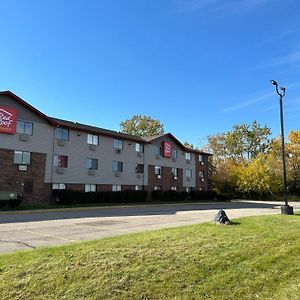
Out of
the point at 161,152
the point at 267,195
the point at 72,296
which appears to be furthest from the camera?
the point at 267,195

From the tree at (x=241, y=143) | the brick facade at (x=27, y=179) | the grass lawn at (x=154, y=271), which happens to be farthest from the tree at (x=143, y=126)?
the grass lawn at (x=154, y=271)

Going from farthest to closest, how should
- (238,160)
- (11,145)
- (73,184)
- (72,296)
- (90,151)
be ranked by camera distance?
(238,160) < (90,151) < (73,184) < (11,145) < (72,296)

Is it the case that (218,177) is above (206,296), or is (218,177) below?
above

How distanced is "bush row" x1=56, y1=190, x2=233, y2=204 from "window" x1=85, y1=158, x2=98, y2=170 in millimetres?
2898

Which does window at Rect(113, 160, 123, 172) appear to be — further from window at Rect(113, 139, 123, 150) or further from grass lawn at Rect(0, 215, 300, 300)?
grass lawn at Rect(0, 215, 300, 300)

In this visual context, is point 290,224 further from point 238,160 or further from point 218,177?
point 238,160

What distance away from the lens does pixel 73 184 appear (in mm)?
33031

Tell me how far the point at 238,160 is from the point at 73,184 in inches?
1631

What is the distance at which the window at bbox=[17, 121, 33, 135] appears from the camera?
29.3m

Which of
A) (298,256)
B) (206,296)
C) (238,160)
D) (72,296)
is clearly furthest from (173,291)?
(238,160)

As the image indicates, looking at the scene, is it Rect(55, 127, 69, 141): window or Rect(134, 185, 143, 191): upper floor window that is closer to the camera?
Rect(55, 127, 69, 141): window

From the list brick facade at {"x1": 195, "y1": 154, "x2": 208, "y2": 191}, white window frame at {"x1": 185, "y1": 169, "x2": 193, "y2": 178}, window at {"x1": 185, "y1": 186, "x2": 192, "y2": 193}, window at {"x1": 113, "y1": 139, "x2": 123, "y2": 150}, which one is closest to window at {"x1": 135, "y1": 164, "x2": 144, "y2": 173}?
window at {"x1": 113, "y1": 139, "x2": 123, "y2": 150}

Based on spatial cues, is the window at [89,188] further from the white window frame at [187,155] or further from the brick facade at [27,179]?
the white window frame at [187,155]

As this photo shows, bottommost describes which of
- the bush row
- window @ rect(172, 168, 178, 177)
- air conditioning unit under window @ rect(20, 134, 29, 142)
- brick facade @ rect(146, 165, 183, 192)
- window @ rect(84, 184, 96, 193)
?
the bush row
